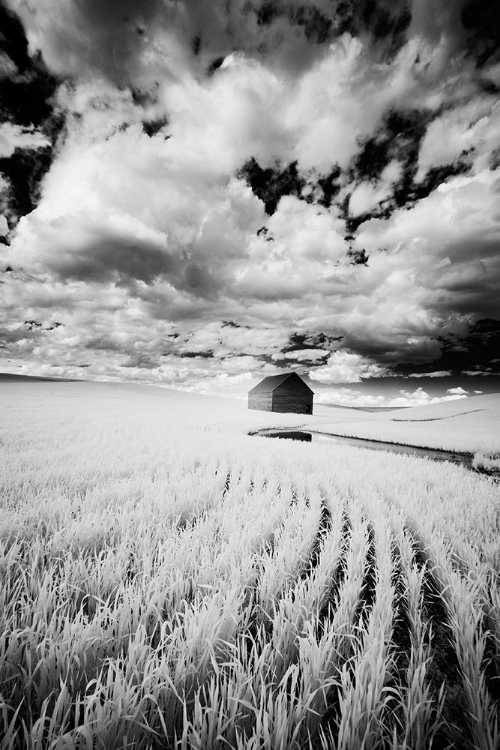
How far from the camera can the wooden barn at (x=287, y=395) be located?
47.8m

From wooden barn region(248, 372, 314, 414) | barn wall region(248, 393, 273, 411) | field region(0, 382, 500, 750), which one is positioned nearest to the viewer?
field region(0, 382, 500, 750)

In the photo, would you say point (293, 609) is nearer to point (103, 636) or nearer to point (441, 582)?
point (103, 636)

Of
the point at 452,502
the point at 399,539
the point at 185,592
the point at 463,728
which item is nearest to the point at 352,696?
the point at 463,728

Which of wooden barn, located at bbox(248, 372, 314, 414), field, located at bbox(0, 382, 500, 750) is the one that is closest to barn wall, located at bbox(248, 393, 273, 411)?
wooden barn, located at bbox(248, 372, 314, 414)

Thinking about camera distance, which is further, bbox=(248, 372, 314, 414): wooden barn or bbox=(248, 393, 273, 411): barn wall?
bbox=(248, 393, 273, 411): barn wall

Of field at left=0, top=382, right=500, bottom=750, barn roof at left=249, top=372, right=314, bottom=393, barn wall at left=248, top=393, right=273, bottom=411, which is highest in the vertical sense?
barn roof at left=249, top=372, right=314, bottom=393

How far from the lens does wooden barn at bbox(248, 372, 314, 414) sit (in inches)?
1882

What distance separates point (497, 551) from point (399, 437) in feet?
59.4

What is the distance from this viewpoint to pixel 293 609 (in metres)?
2.31

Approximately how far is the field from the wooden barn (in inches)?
1626

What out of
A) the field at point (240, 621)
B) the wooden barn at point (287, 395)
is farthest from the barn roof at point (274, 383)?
the field at point (240, 621)

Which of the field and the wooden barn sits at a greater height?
the wooden barn

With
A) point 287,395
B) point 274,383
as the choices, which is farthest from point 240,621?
point 274,383

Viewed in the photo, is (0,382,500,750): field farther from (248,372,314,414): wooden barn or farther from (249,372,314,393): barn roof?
(249,372,314,393): barn roof
